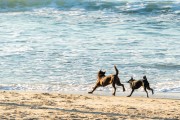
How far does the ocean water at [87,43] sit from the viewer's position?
43.5ft

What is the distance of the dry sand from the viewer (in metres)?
8.85

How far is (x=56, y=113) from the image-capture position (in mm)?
9000

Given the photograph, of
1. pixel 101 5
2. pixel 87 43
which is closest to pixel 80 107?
pixel 87 43

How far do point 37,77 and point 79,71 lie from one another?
126cm

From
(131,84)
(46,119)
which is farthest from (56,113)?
(131,84)

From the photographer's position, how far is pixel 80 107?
963cm

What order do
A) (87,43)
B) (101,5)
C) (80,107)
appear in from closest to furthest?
(80,107)
(87,43)
(101,5)

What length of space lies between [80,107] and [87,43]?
9714mm

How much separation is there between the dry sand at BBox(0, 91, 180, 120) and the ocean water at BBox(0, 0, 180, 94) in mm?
1347

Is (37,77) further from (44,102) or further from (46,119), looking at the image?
(46,119)

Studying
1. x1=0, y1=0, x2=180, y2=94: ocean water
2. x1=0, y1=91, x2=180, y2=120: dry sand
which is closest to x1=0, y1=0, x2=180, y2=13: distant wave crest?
x1=0, y1=0, x2=180, y2=94: ocean water

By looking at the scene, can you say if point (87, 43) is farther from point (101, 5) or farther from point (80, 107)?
point (101, 5)

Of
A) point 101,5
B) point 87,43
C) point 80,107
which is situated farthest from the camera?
point 101,5

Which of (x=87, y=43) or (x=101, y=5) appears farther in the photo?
(x=101, y=5)
